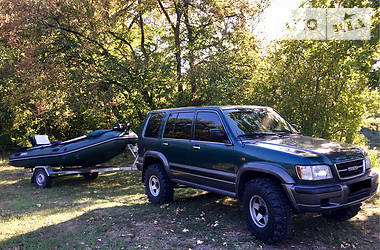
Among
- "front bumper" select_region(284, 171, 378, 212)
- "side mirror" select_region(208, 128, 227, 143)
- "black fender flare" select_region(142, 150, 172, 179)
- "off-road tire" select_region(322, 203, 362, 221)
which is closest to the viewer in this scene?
"front bumper" select_region(284, 171, 378, 212)

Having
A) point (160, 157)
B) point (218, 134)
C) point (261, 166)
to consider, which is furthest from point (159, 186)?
point (261, 166)

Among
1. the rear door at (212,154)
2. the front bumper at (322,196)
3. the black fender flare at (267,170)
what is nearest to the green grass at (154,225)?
the front bumper at (322,196)

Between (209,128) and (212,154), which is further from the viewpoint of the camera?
(209,128)

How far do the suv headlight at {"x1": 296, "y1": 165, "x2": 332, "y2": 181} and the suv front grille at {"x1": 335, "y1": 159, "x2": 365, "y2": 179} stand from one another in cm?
25

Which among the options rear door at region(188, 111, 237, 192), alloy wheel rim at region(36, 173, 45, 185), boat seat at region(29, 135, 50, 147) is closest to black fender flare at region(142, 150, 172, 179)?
rear door at region(188, 111, 237, 192)

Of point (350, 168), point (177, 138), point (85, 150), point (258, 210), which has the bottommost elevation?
point (258, 210)

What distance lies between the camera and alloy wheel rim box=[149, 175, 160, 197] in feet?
23.1

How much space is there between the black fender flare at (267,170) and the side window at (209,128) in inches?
25.9

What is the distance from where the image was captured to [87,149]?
992 centimetres

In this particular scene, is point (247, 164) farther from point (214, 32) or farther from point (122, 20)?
point (122, 20)

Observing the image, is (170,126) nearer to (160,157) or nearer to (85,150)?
(160,157)

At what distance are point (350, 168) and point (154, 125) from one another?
13.6 feet

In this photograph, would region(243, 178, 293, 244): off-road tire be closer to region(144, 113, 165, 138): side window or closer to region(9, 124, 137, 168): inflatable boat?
region(144, 113, 165, 138): side window

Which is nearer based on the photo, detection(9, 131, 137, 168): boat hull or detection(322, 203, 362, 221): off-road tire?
detection(322, 203, 362, 221): off-road tire
